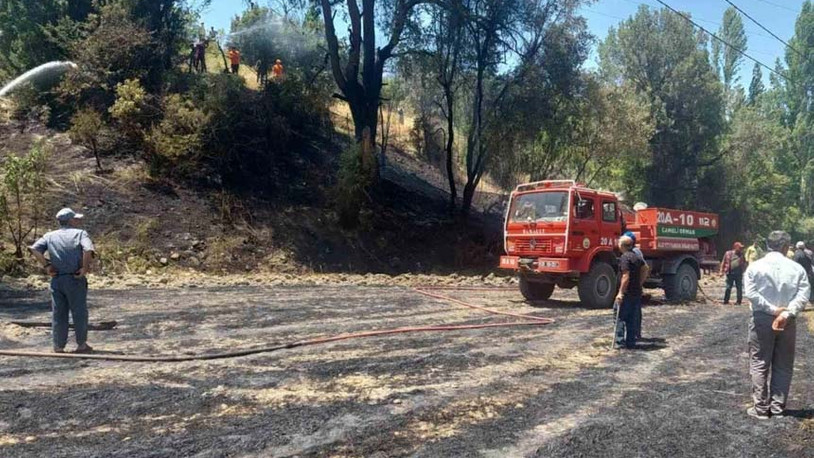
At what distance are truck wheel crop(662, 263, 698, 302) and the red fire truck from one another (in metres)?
0.77

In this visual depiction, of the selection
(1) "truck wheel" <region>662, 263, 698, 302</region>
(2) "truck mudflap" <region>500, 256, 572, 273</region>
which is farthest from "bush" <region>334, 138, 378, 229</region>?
(1) "truck wheel" <region>662, 263, 698, 302</region>

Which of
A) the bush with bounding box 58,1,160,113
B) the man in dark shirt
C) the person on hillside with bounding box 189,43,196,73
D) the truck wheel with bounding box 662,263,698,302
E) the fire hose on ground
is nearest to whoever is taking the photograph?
the fire hose on ground


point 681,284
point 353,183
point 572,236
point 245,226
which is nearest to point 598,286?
point 572,236

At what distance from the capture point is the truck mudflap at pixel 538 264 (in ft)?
43.2

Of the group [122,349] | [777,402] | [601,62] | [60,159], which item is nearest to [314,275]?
[60,159]

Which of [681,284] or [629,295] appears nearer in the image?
[629,295]

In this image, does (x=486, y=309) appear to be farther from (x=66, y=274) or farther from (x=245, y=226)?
(x=245, y=226)

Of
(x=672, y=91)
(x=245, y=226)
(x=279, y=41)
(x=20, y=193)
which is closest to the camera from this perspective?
(x=20, y=193)

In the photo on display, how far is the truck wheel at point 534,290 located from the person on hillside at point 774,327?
8.65m

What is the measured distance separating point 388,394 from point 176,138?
16498 mm

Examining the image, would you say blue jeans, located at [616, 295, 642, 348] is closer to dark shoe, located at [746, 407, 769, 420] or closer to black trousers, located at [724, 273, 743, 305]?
dark shoe, located at [746, 407, 769, 420]

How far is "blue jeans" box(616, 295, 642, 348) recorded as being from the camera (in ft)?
31.1

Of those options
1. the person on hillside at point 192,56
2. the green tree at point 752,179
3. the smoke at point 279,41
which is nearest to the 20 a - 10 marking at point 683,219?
the smoke at point 279,41

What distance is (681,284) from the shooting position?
16016mm
